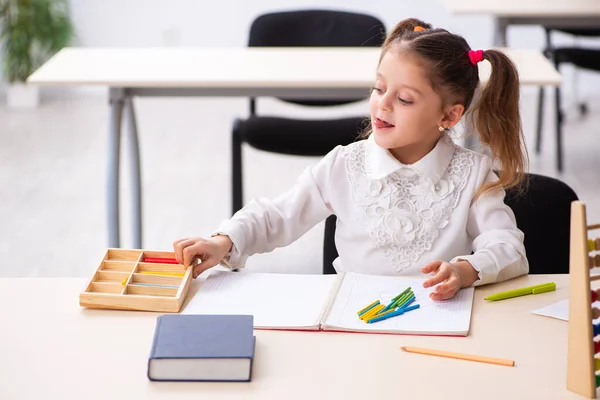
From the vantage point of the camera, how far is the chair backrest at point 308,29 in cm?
352

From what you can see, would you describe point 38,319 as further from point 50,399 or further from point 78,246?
point 78,246

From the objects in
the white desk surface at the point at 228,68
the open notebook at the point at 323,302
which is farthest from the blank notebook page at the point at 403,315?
the white desk surface at the point at 228,68

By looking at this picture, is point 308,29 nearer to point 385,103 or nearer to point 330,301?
point 385,103

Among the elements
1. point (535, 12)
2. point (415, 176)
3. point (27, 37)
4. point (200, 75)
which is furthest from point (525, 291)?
point (27, 37)

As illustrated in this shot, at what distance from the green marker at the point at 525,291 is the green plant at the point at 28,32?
4.24 m

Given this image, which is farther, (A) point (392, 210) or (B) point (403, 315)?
(A) point (392, 210)

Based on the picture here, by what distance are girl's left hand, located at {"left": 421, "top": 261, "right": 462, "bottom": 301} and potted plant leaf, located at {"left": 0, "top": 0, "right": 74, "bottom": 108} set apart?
4174mm

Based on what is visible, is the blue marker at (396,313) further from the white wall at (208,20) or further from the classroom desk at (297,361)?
the white wall at (208,20)

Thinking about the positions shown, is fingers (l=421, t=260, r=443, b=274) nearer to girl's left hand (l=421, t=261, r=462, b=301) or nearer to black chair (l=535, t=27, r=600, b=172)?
girl's left hand (l=421, t=261, r=462, b=301)

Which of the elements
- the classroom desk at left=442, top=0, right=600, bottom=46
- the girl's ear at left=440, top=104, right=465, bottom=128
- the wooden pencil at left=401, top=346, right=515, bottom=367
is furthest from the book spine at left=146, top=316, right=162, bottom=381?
the classroom desk at left=442, top=0, right=600, bottom=46

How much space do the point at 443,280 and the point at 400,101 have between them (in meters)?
0.38

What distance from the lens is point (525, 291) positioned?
1.41 m

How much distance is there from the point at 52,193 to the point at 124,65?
1257mm

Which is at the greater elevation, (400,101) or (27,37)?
(400,101)
